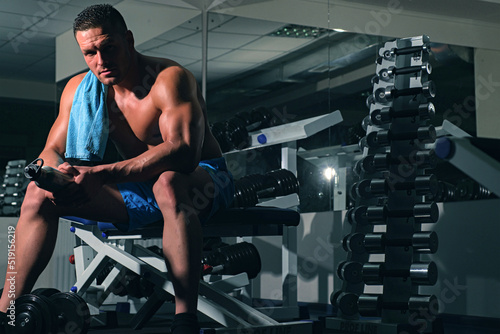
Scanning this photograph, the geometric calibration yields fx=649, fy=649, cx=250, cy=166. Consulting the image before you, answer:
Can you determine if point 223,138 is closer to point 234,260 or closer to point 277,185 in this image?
point 277,185

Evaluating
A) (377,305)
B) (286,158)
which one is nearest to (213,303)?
(377,305)

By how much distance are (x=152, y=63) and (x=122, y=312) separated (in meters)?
1.90

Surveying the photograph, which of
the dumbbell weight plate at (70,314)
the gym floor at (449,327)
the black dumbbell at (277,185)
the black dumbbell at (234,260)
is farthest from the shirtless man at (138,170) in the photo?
the black dumbbell at (234,260)

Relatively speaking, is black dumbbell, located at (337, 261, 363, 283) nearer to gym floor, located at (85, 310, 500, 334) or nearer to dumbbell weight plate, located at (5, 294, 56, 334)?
gym floor, located at (85, 310, 500, 334)

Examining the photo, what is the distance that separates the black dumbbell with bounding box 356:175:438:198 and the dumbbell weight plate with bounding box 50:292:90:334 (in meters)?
1.21

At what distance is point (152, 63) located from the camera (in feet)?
6.49

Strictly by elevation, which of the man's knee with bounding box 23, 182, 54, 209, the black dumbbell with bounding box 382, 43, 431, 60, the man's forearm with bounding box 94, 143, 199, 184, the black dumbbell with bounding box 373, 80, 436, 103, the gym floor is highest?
the black dumbbell with bounding box 382, 43, 431, 60

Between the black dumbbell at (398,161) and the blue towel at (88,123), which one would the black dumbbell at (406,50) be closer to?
the black dumbbell at (398,161)

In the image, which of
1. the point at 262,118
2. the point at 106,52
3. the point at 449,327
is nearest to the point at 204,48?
the point at 262,118

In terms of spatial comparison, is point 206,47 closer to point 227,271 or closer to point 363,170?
point 227,271

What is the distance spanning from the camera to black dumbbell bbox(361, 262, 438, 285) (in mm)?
2271

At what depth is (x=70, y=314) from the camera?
1.80 meters

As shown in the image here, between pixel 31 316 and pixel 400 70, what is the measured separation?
165 cm

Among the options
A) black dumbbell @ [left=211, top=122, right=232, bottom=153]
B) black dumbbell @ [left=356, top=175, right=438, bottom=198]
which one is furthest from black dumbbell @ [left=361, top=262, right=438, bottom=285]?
black dumbbell @ [left=211, top=122, right=232, bottom=153]
